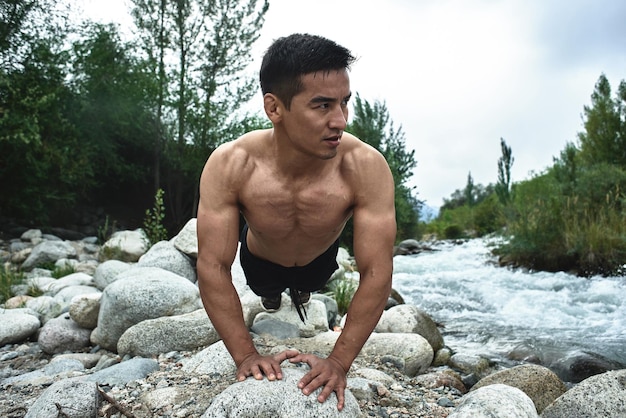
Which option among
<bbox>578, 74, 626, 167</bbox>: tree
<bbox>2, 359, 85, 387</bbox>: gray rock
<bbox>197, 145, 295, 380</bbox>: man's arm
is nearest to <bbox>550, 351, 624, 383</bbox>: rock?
<bbox>197, 145, 295, 380</bbox>: man's arm

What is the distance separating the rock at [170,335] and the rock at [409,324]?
6.11 ft

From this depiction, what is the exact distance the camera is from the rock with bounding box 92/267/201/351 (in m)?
4.23

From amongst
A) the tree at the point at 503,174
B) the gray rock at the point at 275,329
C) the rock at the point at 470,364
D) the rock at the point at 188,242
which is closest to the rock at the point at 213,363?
A: the gray rock at the point at 275,329

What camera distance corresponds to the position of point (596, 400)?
248 cm

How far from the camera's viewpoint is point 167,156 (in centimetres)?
1599

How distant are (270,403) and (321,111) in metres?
1.27

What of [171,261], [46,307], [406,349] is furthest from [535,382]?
[46,307]

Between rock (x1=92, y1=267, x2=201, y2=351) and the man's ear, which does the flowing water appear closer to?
rock (x1=92, y1=267, x2=201, y2=351)

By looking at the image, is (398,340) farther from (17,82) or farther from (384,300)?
(17,82)

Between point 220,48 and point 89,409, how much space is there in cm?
1467

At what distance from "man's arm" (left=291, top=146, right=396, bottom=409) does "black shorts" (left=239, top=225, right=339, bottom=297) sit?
3.19 feet

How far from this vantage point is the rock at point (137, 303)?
4.23 metres

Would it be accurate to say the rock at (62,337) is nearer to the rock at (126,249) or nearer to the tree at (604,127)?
the rock at (126,249)

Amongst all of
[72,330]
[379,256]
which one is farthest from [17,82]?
[379,256]
